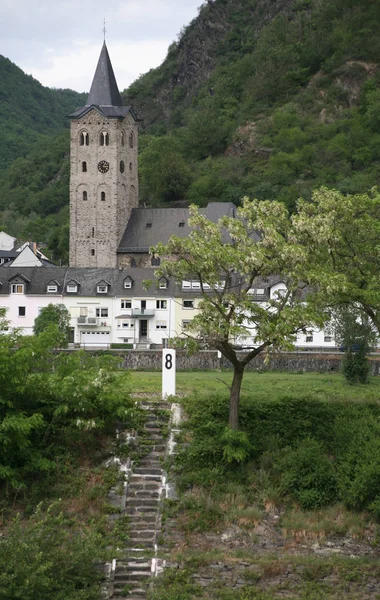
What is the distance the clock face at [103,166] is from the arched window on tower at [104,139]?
1.60 meters

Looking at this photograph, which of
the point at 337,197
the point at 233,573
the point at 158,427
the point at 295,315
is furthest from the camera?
the point at 337,197

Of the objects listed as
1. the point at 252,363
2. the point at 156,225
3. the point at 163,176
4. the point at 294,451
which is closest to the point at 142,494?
the point at 294,451

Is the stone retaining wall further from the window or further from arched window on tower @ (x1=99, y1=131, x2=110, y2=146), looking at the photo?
arched window on tower @ (x1=99, y1=131, x2=110, y2=146)

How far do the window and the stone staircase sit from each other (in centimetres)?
3610

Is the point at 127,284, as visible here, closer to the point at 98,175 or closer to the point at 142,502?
the point at 98,175

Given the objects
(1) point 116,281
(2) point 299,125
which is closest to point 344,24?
(2) point 299,125

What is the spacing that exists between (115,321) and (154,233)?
19995 millimetres

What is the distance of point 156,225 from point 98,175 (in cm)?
760

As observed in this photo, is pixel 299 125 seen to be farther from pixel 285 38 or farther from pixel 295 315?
pixel 295 315

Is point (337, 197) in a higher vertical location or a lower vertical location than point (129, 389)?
higher

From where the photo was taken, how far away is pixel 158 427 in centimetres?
2994

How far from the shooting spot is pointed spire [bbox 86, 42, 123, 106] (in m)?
87.9

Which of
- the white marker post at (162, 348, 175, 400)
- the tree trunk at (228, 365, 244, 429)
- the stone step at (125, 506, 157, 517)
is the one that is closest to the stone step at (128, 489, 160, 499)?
the stone step at (125, 506, 157, 517)

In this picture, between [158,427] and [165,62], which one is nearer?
[158,427]
